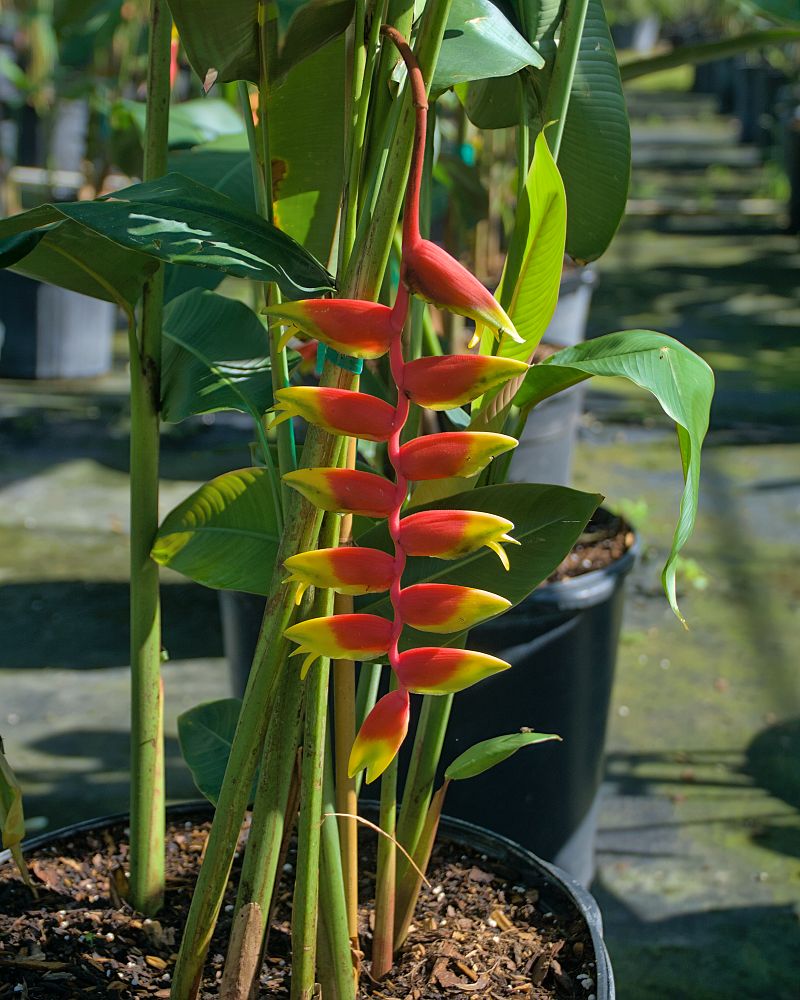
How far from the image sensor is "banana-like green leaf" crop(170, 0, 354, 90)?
0.70 metres

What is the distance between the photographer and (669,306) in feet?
16.2

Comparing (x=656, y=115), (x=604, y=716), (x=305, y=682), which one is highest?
(x=656, y=115)

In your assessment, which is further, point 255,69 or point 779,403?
point 779,403

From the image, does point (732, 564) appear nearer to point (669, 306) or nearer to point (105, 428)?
point (105, 428)

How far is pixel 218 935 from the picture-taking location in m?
1.00

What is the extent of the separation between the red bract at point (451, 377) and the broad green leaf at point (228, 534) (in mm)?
404

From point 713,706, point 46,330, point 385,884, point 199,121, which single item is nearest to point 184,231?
point 385,884

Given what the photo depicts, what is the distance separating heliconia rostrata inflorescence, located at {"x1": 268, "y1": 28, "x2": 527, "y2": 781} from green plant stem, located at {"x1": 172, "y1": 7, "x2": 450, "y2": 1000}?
0.28 feet

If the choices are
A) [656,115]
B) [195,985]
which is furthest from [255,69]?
[656,115]

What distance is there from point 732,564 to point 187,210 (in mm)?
2138

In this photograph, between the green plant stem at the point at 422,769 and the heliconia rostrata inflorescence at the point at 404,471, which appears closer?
the heliconia rostrata inflorescence at the point at 404,471

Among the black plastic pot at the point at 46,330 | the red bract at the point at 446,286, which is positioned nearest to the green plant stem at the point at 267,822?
the red bract at the point at 446,286

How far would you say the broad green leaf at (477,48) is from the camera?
2.34 feet

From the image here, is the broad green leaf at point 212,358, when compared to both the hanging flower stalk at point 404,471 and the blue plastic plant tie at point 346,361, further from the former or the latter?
the hanging flower stalk at point 404,471
